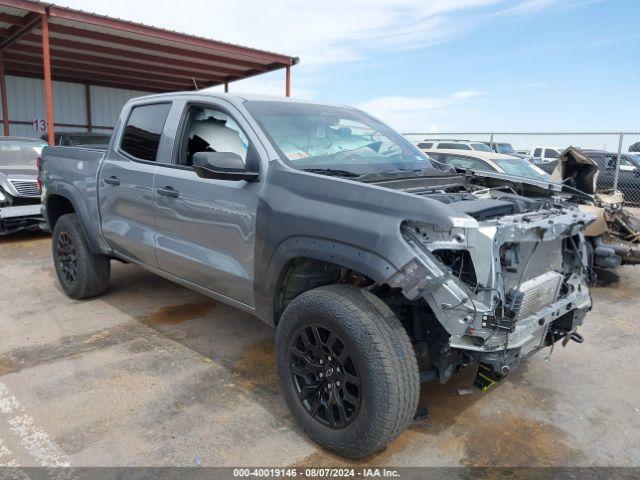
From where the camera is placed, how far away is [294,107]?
3674mm

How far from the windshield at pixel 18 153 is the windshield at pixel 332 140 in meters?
7.19

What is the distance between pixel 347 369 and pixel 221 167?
132 centimetres

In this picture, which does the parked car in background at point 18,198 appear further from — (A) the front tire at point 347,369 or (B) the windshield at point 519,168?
(B) the windshield at point 519,168

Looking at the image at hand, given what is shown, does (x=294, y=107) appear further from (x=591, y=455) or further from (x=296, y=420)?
(x=591, y=455)

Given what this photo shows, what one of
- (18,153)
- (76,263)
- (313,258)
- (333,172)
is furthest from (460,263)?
(18,153)

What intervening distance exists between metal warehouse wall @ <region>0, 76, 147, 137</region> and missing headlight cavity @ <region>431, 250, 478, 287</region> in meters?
18.0

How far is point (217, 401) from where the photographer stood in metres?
3.20

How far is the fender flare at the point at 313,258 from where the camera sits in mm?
2395

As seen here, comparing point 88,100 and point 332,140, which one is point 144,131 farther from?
point 88,100

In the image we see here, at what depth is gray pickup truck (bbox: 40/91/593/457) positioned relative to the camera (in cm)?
235

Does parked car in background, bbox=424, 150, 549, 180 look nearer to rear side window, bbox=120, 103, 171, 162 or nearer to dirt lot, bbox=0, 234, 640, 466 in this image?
dirt lot, bbox=0, 234, 640, 466

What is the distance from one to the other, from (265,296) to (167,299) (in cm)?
256

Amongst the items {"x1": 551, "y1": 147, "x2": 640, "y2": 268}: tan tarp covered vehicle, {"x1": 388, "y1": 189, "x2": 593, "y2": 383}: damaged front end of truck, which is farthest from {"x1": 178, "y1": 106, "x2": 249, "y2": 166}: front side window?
{"x1": 551, "y1": 147, "x2": 640, "y2": 268}: tan tarp covered vehicle

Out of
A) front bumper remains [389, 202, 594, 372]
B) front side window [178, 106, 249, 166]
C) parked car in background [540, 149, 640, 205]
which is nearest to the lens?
front bumper remains [389, 202, 594, 372]
